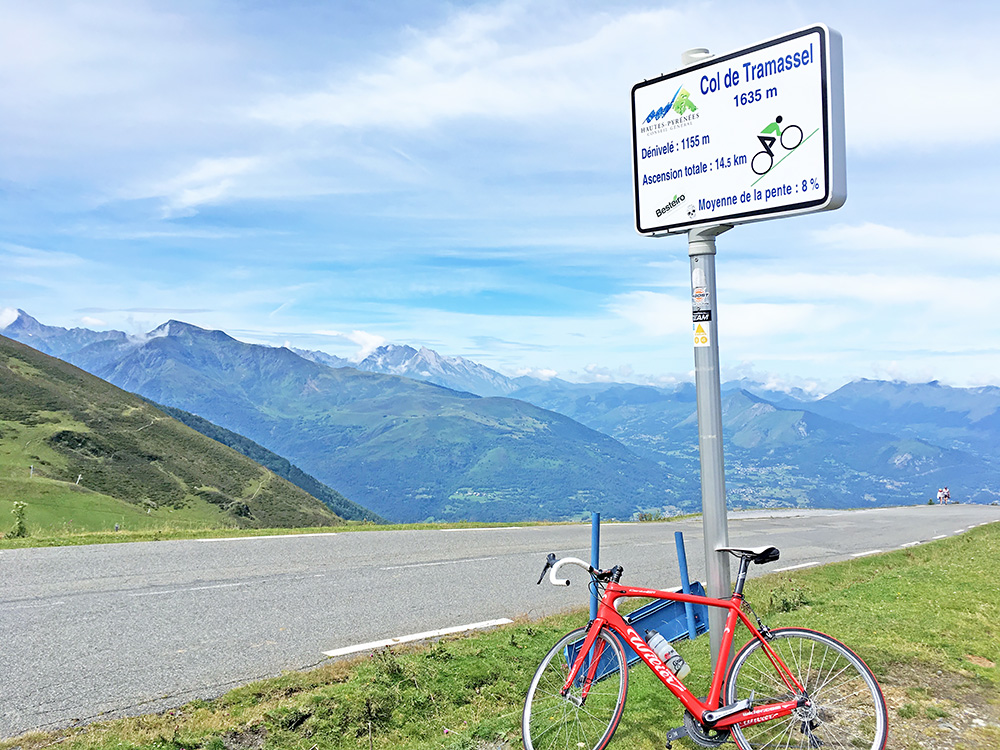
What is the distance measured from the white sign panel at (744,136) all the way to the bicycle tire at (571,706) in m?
2.89

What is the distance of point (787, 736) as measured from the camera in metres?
4.16

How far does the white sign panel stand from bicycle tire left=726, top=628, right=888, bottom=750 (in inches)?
102

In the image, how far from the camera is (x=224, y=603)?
9398 mm

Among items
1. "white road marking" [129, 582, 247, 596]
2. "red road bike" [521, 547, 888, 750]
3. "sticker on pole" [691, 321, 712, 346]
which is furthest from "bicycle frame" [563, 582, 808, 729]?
"white road marking" [129, 582, 247, 596]

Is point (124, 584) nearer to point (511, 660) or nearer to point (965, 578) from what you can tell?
point (511, 660)

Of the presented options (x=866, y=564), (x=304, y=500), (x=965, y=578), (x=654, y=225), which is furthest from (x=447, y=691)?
(x=304, y=500)

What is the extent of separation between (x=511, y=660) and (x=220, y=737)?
3.01 meters

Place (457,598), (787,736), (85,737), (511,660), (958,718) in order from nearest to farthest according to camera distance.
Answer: (787,736)
(958,718)
(85,737)
(511,660)
(457,598)

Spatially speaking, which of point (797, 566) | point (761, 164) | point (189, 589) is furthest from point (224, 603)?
point (797, 566)

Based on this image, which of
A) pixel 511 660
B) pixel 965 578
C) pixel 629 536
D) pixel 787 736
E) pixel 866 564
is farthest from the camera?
pixel 629 536

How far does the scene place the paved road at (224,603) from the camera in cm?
657

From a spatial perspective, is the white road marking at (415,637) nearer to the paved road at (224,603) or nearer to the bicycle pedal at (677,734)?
the paved road at (224,603)

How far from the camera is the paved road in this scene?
6.57 meters

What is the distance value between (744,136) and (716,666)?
3.28m
